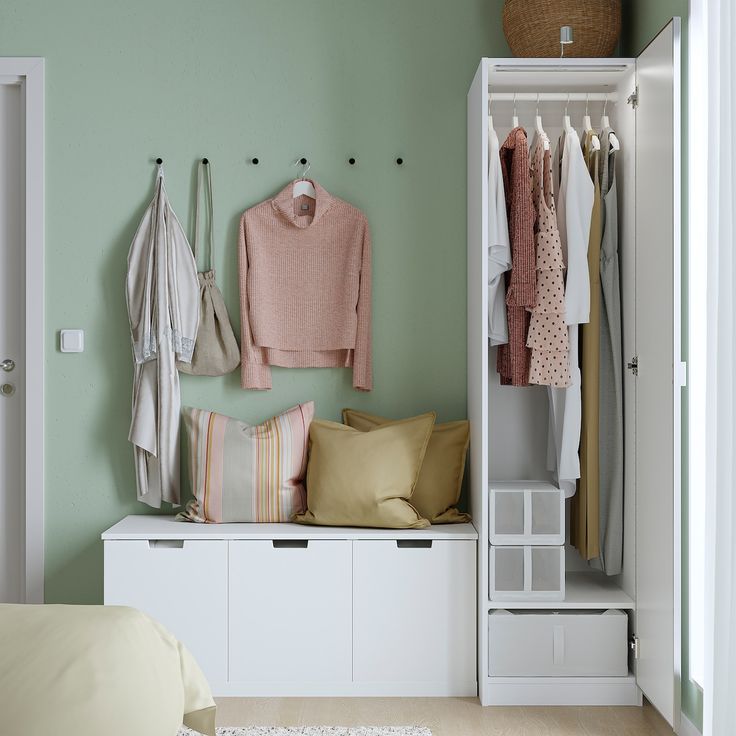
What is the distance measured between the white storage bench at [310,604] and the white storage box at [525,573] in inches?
3.3

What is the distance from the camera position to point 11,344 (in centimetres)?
316

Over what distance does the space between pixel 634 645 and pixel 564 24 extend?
6.71ft

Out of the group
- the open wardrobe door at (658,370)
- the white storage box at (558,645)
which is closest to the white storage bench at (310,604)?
the white storage box at (558,645)

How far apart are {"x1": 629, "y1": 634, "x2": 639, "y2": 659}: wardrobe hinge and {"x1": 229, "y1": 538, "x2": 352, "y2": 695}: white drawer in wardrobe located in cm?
92

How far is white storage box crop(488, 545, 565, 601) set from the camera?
2740 millimetres

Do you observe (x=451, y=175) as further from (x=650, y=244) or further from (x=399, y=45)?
(x=650, y=244)

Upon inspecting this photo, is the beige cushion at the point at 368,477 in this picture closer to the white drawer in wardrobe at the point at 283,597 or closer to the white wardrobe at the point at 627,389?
the white drawer in wardrobe at the point at 283,597

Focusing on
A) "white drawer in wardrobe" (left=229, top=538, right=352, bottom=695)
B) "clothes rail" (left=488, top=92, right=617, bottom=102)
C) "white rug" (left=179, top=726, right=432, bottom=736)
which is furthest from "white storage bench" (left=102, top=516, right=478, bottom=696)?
"clothes rail" (left=488, top=92, right=617, bottom=102)

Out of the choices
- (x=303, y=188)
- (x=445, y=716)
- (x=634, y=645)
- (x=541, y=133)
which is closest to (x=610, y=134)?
(x=541, y=133)

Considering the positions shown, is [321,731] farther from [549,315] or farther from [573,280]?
[573,280]

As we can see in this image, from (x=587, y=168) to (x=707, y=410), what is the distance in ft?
3.89

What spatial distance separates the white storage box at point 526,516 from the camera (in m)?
2.74

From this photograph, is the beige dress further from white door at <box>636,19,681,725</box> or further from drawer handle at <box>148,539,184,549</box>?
drawer handle at <box>148,539,184,549</box>

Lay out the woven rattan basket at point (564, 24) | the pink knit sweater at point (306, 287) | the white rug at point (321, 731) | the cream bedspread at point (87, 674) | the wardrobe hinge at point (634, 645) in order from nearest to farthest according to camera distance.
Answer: the cream bedspread at point (87, 674)
the white rug at point (321, 731)
the wardrobe hinge at point (634, 645)
the woven rattan basket at point (564, 24)
the pink knit sweater at point (306, 287)
